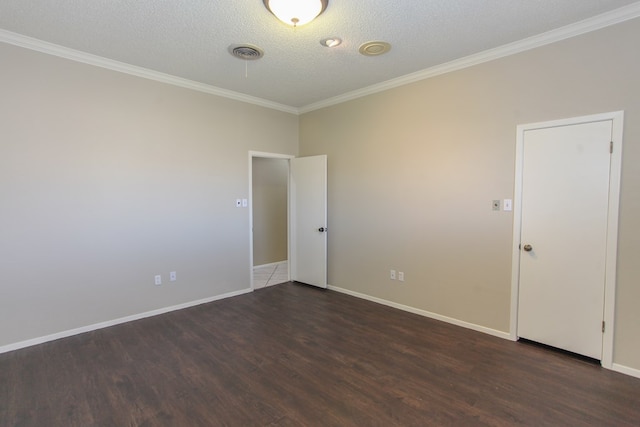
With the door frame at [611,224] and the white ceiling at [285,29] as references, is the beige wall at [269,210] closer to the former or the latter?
the white ceiling at [285,29]

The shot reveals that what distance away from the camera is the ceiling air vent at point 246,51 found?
2945 mm

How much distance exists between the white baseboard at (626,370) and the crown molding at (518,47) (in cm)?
277

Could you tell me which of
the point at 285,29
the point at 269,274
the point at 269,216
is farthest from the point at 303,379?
the point at 269,216

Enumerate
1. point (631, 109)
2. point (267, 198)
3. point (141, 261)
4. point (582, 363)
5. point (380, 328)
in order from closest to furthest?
point (631, 109)
point (582, 363)
point (380, 328)
point (141, 261)
point (267, 198)

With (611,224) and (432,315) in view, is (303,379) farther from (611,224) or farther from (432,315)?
(611,224)

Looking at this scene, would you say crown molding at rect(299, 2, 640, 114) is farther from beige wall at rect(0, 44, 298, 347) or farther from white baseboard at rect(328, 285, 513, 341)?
white baseboard at rect(328, 285, 513, 341)

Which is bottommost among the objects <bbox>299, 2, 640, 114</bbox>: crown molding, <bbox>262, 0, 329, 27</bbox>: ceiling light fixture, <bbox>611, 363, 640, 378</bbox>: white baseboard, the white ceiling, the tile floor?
the tile floor

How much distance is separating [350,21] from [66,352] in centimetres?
389

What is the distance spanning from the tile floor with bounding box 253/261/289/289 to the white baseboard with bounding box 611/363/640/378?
4.10m

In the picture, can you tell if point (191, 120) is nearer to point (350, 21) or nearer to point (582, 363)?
point (350, 21)

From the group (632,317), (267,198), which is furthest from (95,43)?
(632,317)

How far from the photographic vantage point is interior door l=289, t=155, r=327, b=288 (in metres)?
4.73

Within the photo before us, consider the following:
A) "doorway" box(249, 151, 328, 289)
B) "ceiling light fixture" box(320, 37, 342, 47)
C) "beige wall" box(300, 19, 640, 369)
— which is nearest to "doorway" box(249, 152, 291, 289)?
"doorway" box(249, 151, 328, 289)

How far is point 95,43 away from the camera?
9.55 feet
